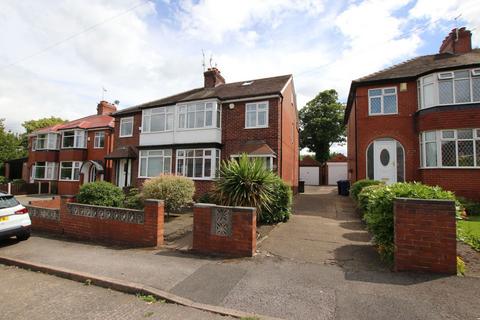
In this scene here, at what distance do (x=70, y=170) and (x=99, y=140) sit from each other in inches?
150

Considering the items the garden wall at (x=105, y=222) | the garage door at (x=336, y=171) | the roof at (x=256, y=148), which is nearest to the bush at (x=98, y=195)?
the garden wall at (x=105, y=222)

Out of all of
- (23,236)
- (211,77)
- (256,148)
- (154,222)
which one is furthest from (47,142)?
(154,222)

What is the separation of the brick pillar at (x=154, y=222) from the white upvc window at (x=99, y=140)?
17.8m

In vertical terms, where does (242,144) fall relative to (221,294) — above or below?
above

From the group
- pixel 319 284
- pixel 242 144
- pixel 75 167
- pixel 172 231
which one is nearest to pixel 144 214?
pixel 172 231

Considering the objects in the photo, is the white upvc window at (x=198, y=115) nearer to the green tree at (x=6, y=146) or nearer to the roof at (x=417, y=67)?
the roof at (x=417, y=67)

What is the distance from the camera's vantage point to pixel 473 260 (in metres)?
4.81

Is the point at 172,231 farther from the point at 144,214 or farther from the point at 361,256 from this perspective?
the point at 361,256

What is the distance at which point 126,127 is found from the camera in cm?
→ 1884

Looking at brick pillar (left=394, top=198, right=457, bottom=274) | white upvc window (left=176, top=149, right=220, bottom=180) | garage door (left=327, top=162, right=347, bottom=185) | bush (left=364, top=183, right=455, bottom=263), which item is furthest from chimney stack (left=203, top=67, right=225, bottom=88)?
garage door (left=327, top=162, right=347, bottom=185)

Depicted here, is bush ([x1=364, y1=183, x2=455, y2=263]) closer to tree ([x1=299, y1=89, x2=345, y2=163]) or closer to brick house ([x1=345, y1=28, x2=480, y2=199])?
brick house ([x1=345, y1=28, x2=480, y2=199])

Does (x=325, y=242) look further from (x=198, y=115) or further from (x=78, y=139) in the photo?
(x=78, y=139)

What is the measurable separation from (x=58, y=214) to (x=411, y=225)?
9.46 metres

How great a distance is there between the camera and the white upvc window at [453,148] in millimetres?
10898
